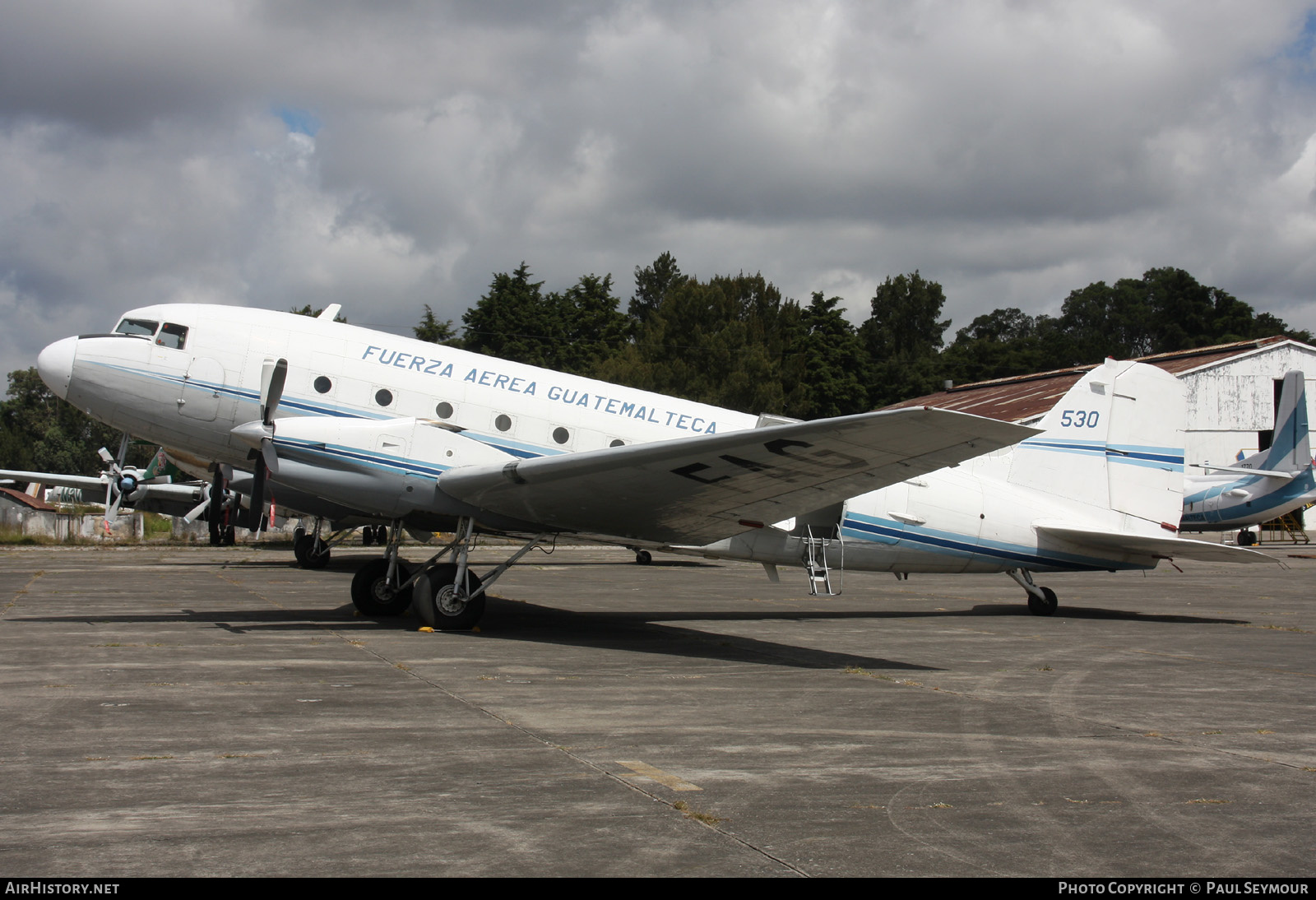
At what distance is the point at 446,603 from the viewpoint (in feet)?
40.5

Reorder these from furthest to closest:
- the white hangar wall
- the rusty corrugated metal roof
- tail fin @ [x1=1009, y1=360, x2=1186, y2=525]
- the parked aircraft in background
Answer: the white hangar wall
the rusty corrugated metal roof
the parked aircraft in background
tail fin @ [x1=1009, y1=360, x2=1186, y2=525]

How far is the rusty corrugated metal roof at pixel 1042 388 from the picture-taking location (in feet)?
147

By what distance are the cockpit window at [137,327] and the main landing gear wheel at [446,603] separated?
5.39m

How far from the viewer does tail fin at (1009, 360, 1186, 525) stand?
1568 cm

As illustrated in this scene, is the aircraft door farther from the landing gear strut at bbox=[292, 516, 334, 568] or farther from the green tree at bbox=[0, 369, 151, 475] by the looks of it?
the green tree at bbox=[0, 369, 151, 475]

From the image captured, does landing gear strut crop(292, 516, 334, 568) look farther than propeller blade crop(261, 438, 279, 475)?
Yes

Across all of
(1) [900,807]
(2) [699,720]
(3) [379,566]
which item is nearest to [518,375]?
(3) [379,566]

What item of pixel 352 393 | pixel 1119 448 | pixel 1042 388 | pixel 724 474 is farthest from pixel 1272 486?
pixel 352 393

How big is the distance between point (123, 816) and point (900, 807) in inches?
150

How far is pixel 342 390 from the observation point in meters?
13.3

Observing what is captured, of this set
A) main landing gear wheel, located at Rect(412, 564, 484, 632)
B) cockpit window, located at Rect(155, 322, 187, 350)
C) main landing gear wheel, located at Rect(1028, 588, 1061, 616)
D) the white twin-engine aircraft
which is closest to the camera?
the white twin-engine aircraft

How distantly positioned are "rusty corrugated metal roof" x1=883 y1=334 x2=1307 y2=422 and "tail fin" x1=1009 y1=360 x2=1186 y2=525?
2610 cm

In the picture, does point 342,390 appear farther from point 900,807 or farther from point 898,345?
point 898,345

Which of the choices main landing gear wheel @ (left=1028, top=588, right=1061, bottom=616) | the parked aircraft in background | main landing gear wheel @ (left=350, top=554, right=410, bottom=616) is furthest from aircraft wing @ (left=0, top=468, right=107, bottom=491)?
the parked aircraft in background
